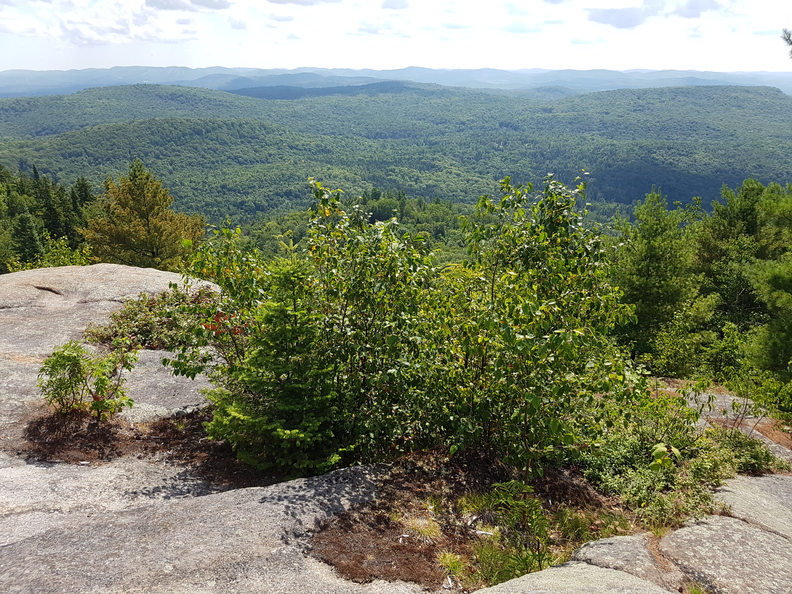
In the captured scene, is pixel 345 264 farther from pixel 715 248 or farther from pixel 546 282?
pixel 715 248

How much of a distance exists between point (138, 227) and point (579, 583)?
27969 millimetres

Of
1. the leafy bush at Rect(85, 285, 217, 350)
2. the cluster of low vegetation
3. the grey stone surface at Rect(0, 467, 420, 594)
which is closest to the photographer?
the grey stone surface at Rect(0, 467, 420, 594)

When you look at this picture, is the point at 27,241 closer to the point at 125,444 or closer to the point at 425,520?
the point at 125,444

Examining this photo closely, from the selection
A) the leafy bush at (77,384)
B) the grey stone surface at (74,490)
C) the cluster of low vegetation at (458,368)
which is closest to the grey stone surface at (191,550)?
the grey stone surface at (74,490)

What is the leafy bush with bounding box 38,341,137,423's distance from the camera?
26.3 feet

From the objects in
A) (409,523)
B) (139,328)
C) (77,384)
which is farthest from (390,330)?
(139,328)

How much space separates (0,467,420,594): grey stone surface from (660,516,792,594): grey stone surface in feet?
9.78

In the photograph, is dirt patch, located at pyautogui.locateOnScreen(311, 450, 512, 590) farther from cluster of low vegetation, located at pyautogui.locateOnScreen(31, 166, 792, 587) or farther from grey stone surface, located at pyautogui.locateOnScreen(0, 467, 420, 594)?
grey stone surface, located at pyautogui.locateOnScreen(0, 467, 420, 594)

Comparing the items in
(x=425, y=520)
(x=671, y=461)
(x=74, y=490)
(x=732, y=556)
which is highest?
(x=671, y=461)

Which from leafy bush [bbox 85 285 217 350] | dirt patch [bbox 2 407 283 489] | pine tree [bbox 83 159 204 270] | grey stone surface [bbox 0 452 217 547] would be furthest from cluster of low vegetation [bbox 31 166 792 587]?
pine tree [bbox 83 159 204 270]

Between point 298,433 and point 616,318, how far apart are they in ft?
15.0

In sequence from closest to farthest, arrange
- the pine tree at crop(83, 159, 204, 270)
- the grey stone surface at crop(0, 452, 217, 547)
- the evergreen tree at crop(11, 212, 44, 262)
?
the grey stone surface at crop(0, 452, 217, 547) → the pine tree at crop(83, 159, 204, 270) → the evergreen tree at crop(11, 212, 44, 262)

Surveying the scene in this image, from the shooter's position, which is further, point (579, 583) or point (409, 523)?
point (409, 523)

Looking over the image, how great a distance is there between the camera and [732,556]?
528 centimetres
